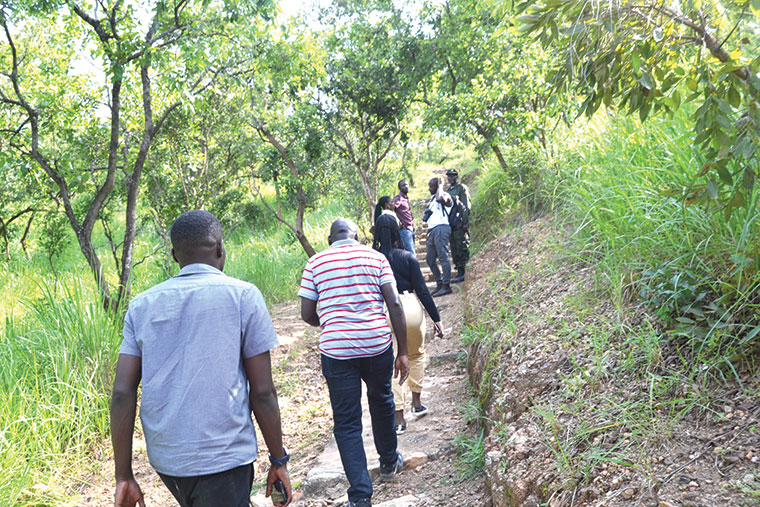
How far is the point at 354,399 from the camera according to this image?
3809 millimetres

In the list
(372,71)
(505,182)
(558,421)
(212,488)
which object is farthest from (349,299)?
(372,71)

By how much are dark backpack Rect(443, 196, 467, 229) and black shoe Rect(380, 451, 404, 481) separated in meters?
5.88

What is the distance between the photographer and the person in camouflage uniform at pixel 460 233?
995 centimetres

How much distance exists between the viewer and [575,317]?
13.2 ft

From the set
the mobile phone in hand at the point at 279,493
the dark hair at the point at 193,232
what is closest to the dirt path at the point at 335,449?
the mobile phone in hand at the point at 279,493

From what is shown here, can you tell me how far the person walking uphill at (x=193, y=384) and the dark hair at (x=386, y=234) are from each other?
317 centimetres

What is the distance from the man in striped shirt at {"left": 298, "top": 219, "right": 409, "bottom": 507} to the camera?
3.74m

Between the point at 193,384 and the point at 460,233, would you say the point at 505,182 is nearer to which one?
the point at 460,233

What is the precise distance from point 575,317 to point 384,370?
1.37m

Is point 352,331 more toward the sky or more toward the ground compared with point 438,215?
more toward the ground

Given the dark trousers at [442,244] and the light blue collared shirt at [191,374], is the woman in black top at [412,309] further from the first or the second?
the dark trousers at [442,244]

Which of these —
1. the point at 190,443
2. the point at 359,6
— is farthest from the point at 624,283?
the point at 359,6

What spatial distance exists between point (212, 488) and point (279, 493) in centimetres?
34

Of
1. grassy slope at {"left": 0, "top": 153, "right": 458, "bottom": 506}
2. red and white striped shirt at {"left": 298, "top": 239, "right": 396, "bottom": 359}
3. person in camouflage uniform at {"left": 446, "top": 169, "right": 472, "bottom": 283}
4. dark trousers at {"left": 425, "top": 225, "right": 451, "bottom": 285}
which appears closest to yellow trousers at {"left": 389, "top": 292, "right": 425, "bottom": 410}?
red and white striped shirt at {"left": 298, "top": 239, "right": 396, "bottom": 359}
